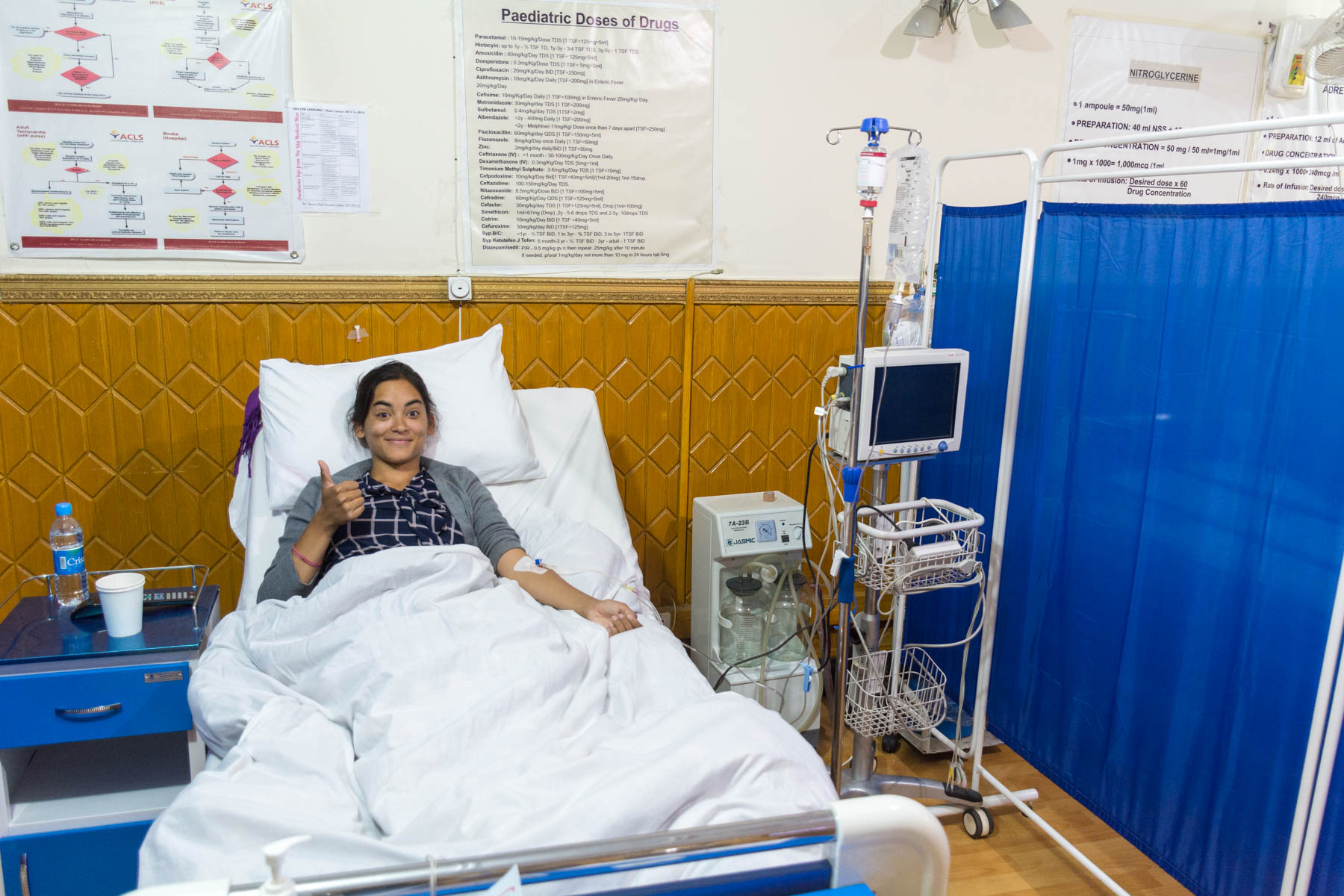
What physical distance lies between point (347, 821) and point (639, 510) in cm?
173

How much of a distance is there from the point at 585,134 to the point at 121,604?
1.70m

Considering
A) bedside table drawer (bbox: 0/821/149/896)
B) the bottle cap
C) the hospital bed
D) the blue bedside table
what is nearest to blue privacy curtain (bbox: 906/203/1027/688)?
the bottle cap

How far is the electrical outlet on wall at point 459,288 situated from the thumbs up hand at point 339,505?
757mm

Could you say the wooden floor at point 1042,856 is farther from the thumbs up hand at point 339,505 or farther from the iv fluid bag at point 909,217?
the thumbs up hand at point 339,505

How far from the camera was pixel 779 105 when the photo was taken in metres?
2.80

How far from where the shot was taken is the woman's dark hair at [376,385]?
2.22 meters

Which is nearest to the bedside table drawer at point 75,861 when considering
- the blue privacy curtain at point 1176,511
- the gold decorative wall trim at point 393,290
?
the gold decorative wall trim at point 393,290

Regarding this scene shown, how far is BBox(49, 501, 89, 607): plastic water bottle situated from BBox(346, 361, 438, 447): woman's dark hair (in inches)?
25.1

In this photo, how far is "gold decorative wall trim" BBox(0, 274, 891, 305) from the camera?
2375 millimetres

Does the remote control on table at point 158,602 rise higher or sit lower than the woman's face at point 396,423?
lower

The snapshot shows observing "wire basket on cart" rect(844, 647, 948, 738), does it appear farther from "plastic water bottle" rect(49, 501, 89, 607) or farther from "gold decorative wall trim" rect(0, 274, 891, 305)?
"plastic water bottle" rect(49, 501, 89, 607)

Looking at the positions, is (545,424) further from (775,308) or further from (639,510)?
(775,308)

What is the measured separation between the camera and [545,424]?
8.50ft

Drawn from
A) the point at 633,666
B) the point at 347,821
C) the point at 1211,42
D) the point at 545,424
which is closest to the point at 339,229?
the point at 545,424
